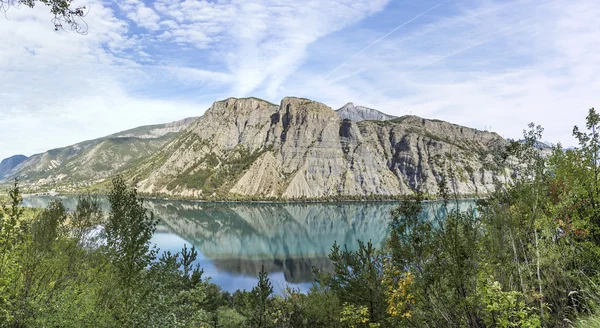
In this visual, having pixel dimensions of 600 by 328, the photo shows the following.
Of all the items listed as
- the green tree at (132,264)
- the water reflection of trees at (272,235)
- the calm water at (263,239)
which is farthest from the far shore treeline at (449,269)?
the water reflection of trees at (272,235)

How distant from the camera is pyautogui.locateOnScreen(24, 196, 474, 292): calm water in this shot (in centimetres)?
6956

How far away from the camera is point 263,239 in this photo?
10775 cm

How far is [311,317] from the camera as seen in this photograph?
2603 cm

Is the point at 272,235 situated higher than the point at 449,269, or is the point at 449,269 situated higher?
the point at 449,269

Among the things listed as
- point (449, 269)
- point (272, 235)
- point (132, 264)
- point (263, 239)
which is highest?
point (449, 269)

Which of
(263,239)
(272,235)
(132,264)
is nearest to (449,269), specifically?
(132,264)

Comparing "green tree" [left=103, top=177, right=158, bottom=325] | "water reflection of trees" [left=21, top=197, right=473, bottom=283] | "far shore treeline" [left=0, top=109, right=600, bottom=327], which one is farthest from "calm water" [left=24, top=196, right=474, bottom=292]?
"green tree" [left=103, top=177, right=158, bottom=325]

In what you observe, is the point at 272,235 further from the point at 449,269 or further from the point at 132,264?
the point at 449,269

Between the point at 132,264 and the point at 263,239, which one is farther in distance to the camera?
the point at 263,239

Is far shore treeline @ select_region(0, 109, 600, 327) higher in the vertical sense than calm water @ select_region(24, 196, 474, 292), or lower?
higher

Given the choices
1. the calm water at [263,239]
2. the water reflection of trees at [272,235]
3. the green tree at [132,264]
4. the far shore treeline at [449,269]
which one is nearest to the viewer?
the far shore treeline at [449,269]

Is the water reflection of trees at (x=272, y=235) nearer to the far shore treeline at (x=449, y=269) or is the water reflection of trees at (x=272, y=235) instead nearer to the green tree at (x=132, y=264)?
the far shore treeline at (x=449, y=269)

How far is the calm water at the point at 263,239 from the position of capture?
69.6 m

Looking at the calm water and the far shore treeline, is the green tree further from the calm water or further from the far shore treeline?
the calm water
